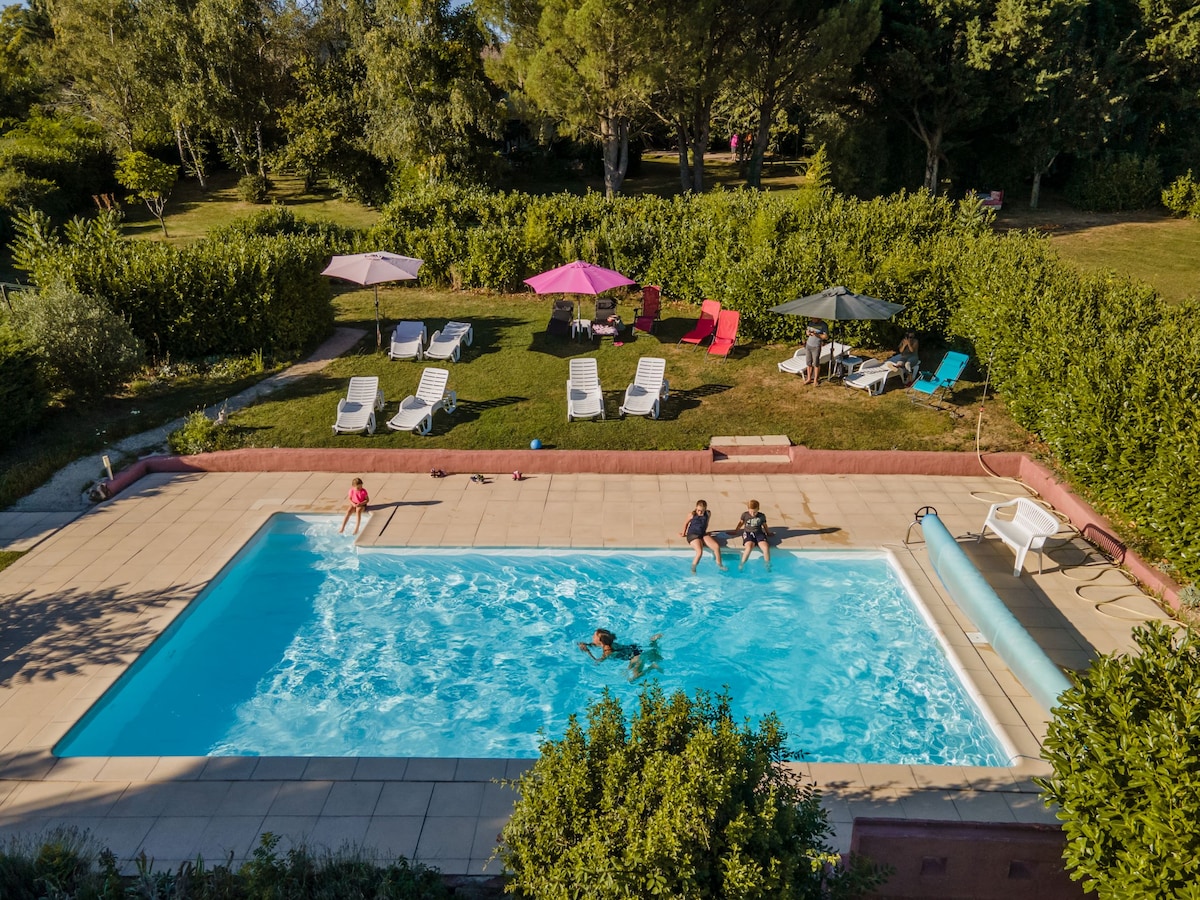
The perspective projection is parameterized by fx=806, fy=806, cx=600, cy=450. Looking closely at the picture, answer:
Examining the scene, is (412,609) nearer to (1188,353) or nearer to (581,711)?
(581,711)

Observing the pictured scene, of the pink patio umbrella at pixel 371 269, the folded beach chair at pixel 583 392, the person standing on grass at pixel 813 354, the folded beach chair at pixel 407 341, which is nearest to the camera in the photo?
the folded beach chair at pixel 583 392

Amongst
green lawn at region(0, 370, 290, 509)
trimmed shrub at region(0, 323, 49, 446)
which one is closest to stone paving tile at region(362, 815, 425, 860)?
green lawn at region(0, 370, 290, 509)

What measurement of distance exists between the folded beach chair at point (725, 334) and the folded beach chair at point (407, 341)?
7.21 m

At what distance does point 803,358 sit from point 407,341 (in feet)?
31.7

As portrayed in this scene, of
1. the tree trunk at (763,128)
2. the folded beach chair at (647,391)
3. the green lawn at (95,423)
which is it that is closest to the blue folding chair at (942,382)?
the folded beach chair at (647,391)

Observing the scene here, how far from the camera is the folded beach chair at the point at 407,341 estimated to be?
1992 centimetres

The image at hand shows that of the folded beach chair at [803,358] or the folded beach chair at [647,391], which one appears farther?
the folded beach chair at [803,358]

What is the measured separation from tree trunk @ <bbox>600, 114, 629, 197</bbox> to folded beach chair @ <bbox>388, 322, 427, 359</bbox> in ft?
51.8

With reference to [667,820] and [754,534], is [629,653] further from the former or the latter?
[667,820]

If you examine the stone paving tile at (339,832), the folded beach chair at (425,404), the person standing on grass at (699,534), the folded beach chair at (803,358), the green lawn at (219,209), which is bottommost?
the stone paving tile at (339,832)

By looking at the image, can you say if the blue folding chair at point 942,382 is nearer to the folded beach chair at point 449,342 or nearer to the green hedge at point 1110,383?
the green hedge at point 1110,383

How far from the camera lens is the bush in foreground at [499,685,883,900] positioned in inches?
200

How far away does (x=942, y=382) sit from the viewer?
669 inches

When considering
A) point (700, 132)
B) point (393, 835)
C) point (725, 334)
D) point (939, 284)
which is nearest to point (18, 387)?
point (393, 835)
